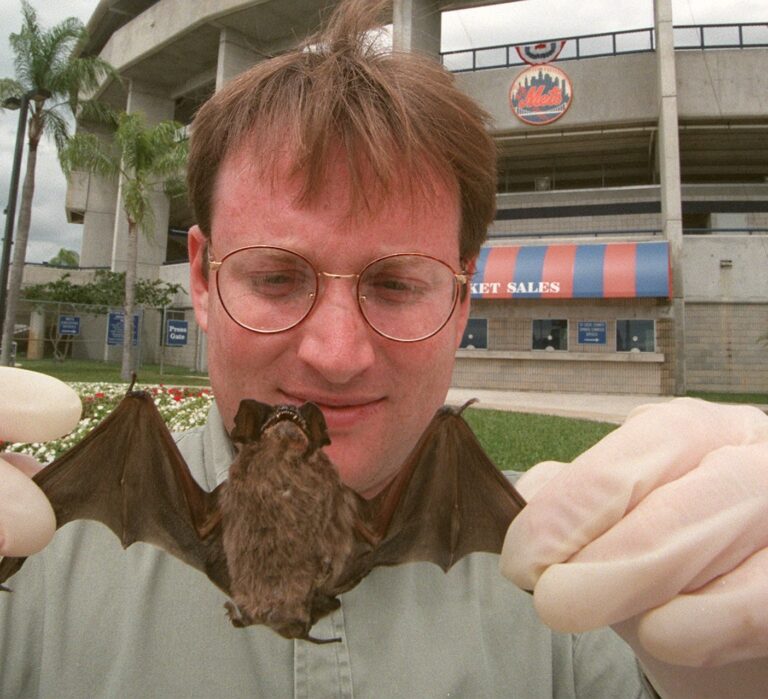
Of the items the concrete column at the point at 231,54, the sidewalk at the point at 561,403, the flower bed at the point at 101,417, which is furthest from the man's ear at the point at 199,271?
the concrete column at the point at 231,54

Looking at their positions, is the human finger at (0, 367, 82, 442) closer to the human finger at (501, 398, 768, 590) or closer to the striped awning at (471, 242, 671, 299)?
the human finger at (501, 398, 768, 590)

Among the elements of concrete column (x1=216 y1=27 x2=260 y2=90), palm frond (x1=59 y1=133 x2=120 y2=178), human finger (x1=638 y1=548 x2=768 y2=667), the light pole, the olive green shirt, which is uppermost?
concrete column (x1=216 y1=27 x2=260 y2=90)

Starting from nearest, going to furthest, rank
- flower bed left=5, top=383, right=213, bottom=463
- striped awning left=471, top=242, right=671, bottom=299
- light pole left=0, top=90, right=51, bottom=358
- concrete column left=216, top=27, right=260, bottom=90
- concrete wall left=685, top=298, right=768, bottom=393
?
flower bed left=5, top=383, right=213, bottom=463
light pole left=0, top=90, right=51, bottom=358
striped awning left=471, top=242, right=671, bottom=299
concrete wall left=685, top=298, right=768, bottom=393
concrete column left=216, top=27, right=260, bottom=90

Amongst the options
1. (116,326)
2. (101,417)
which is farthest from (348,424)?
(116,326)

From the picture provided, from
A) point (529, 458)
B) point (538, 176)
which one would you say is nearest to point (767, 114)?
point (538, 176)

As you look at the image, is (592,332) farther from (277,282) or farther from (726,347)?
(277,282)

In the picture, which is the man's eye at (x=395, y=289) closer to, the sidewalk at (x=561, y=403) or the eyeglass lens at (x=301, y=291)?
the eyeglass lens at (x=301, y=291)

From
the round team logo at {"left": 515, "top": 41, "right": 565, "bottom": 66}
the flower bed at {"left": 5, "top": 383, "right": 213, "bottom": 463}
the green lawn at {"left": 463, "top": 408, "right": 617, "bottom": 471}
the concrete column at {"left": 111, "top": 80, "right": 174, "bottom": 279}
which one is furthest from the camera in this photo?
the concrete column at {"left": 111, "top": 80, "right": 174, "bottom": 279}

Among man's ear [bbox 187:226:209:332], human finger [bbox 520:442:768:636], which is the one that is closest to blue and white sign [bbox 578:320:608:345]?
man's ear [bbox 187:226:209:332]
